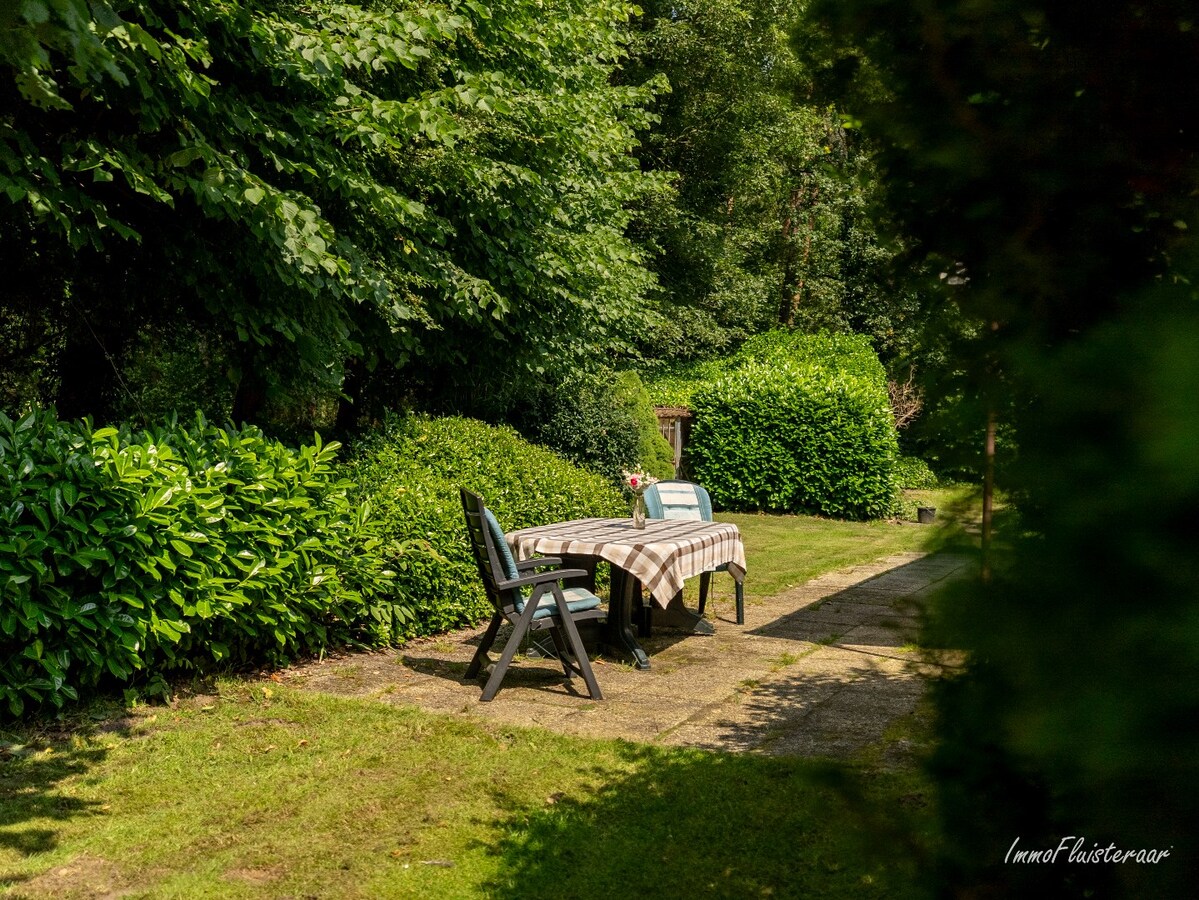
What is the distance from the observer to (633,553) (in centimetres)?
664

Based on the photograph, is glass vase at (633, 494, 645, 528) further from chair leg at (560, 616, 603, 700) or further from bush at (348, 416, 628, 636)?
chair leg at (560, 616, 603, 700)

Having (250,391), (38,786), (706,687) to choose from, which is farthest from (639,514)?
(38,786)

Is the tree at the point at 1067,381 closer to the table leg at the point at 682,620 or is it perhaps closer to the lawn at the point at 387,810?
the lawn at the point at 387,810

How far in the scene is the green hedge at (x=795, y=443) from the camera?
17.6 metres

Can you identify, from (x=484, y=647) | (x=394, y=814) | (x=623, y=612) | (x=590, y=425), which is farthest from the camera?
(x=590, y=425)

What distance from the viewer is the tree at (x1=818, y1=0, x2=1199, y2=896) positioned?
3.18ft

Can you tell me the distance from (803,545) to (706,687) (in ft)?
25.8

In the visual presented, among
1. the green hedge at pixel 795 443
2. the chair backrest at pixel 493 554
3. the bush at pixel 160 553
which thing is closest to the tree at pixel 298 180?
the bush at pixel 160 553

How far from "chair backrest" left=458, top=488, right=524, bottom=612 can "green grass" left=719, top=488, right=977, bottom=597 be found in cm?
301

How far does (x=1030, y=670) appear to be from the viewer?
3.47ft

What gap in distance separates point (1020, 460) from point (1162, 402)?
195 millimetres

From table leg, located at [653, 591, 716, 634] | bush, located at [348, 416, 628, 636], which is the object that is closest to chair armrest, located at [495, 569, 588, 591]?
bush, located at [348, 416, 628, 636]

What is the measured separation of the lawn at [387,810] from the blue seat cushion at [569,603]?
939mm

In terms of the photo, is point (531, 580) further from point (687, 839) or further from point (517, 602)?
point (687, 839)
